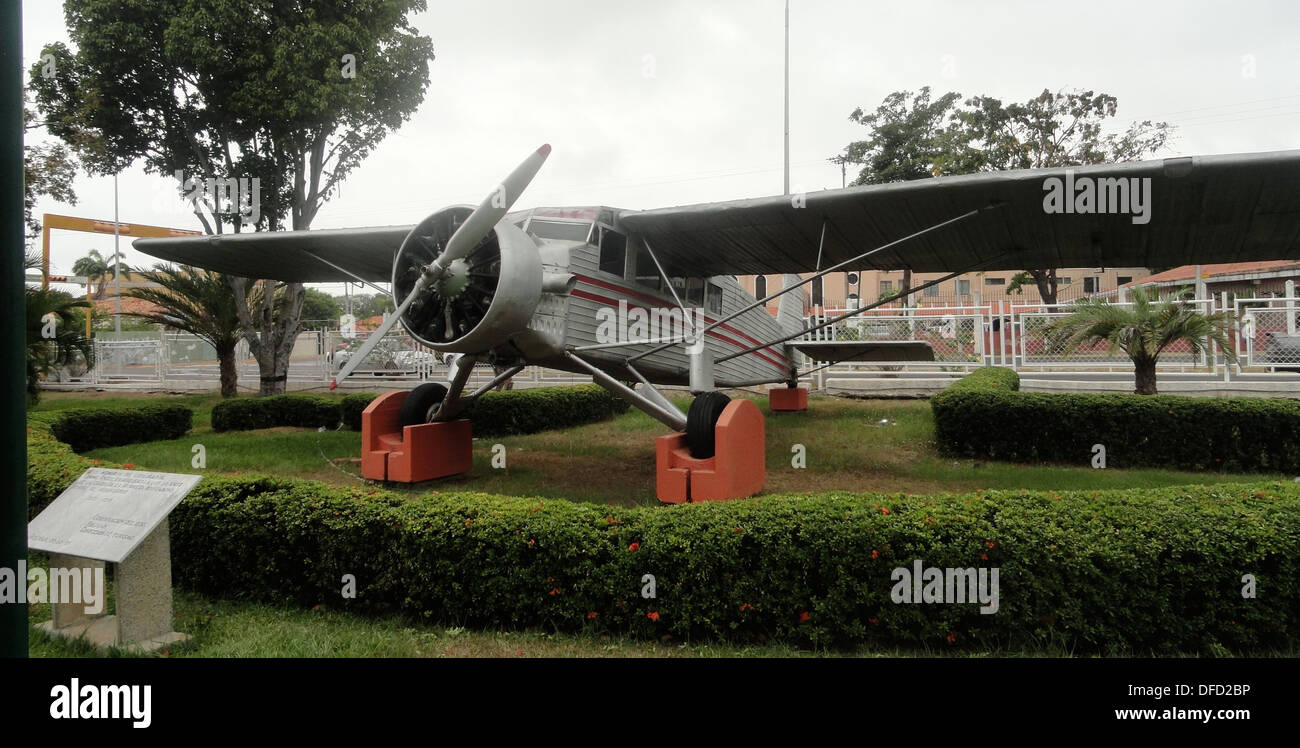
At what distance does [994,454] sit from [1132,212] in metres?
4.56

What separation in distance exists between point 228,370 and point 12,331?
67.4 feet

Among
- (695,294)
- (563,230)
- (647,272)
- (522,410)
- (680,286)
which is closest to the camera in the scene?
(563,230)

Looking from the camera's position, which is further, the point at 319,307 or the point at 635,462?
the point at 319,307

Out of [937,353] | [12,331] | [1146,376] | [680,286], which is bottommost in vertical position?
[1146,376]

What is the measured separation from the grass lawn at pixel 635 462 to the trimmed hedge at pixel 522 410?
1.11 ft

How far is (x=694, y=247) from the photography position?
9.59 metres

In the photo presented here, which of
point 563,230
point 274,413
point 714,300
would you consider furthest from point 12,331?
point 274,413

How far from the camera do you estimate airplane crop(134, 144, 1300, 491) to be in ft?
22.7

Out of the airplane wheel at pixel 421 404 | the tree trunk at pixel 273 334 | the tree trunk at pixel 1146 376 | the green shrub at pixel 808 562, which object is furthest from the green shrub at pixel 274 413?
the tree trunk at pixel 1146 376

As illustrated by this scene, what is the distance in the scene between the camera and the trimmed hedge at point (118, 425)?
1194 cm

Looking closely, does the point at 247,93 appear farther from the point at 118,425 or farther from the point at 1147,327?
the point at 1147,327

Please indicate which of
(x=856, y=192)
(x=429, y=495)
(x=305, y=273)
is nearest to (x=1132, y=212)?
(x=856, y=192)

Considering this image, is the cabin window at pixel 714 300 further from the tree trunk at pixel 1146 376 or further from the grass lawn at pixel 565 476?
the tree trunk at pixel 1146 376

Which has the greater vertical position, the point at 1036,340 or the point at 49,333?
the point at 49,333
